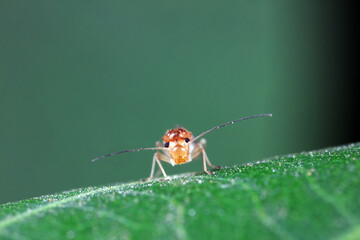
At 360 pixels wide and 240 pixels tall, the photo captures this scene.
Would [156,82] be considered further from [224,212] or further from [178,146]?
[224,212]

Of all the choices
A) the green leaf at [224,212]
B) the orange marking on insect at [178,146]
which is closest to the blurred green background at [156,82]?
the orange marking on insect at [178,146]

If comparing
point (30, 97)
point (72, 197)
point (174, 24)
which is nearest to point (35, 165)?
point (30, 97)

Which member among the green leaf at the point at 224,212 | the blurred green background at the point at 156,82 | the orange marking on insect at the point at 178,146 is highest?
the blurred green background at the point at 156,82

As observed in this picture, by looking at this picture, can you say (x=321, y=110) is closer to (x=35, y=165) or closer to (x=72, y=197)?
(x=35, y=165)

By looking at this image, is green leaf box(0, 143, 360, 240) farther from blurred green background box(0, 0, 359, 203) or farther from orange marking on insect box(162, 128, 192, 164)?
blurred green background box(0, 0, 359, 203)

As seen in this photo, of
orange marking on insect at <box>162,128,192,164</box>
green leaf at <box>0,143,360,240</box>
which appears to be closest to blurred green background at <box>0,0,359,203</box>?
Result: orange marking on insect at <box>162,128,192,164</box>

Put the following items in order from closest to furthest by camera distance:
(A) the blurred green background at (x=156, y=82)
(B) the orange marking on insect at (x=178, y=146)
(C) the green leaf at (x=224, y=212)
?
(C) the green leaf at (x=224, y=212) → (B) the orange marking on insect at (x=178, y=146) → (A) the blurred green background at (x=156, y=82)

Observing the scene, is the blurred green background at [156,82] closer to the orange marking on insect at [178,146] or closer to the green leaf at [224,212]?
the orange marking on insect at [178,146]
